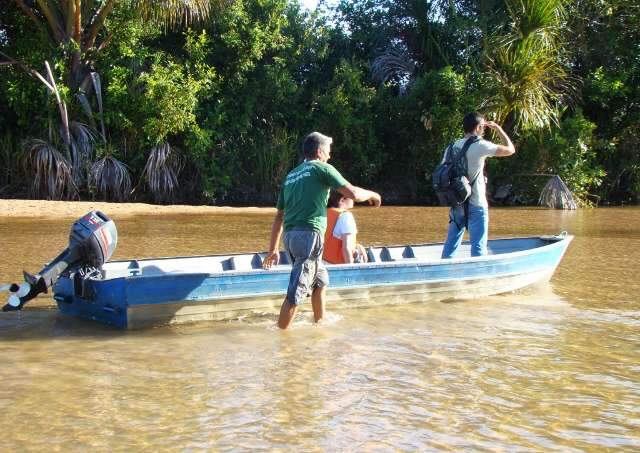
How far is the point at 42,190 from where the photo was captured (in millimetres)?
19484

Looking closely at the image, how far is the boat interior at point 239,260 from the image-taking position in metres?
7.64

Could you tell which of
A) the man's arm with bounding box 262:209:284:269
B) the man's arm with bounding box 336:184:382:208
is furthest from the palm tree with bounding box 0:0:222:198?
the man's arm with bounding box 336:184:382:208

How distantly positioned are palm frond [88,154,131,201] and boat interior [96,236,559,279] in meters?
11.8

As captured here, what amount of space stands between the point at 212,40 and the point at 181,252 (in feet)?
38.6

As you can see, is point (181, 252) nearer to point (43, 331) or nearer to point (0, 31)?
point (43, 331)

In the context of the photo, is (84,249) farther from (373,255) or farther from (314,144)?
(373,255)

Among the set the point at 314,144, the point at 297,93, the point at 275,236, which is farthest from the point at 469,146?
the point at 297,93

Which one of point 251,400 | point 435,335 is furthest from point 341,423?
point 435,335

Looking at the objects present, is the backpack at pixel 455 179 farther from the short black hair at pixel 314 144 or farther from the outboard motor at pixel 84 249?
the outboard motor at pixel 84 249

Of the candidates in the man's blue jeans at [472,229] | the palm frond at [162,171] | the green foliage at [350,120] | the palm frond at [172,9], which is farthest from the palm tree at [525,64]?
the man's blue jeans at [472,229]

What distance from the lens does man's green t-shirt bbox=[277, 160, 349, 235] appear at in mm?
6230

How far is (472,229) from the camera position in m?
8.08

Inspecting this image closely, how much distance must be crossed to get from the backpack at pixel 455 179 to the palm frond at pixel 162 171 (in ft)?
44.6

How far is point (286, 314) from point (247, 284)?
564mm
